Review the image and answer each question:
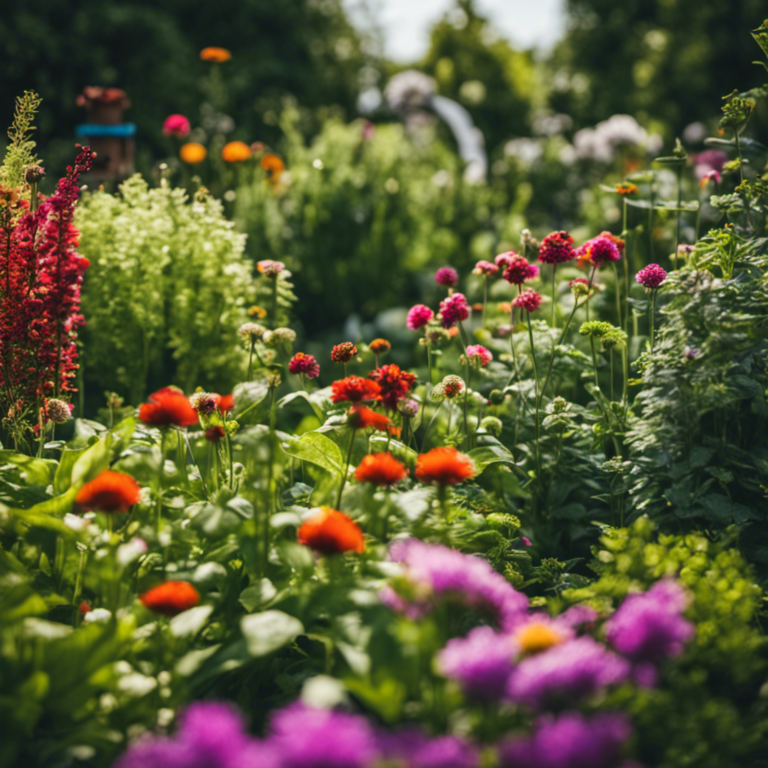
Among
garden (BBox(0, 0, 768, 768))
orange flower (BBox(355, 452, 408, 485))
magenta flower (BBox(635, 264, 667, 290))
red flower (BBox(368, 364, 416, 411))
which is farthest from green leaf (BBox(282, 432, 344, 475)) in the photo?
magenta flower (BBox(635, 264, 667, 290))

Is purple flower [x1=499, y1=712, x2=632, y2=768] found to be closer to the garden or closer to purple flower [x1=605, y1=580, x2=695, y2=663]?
the garden

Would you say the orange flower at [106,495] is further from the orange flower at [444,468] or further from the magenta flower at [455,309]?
the magenta flower at [455,309]

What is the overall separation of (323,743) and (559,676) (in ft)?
0.93

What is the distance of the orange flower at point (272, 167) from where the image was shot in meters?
4.02

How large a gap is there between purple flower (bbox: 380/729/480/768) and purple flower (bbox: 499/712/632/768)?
0.05 meters

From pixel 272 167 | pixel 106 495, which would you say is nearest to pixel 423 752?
pixel 106 495

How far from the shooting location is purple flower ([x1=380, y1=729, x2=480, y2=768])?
773 mm

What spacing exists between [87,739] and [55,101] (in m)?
7.89

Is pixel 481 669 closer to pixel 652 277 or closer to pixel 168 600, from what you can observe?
pixel 168 600

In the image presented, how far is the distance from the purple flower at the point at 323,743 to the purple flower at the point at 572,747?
0.53ft

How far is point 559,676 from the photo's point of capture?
2.67ft

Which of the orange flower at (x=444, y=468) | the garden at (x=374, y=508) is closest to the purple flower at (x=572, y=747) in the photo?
the garden at (x=374, y=508)

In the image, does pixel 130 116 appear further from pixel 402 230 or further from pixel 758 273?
pixel 758 273

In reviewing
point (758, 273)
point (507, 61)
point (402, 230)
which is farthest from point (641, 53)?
point (758, 273)
